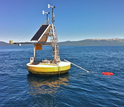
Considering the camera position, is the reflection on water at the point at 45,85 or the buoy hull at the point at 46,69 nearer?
the reflection on water at the point at 45,85

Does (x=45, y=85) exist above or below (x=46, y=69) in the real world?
below

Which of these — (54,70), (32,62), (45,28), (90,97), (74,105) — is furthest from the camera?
(32,62)

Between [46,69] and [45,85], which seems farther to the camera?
[46,69]

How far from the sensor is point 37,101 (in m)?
12.8

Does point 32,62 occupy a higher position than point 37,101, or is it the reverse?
point 32,62

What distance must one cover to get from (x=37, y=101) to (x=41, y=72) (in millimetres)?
8203

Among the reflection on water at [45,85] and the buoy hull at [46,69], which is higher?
the buoy hull at [46,69]

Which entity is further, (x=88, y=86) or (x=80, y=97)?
(x=88, y=86)

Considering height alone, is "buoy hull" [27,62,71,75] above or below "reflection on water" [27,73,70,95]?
above

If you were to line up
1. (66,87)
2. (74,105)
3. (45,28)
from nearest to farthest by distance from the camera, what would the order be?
1. (74,105)
2. (66,87)
3. (45,28)

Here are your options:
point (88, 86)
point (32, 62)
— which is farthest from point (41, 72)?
point (88, 86)

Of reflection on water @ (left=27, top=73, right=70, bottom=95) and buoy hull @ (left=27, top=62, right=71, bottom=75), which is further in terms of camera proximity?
buoy hull @ (left=27, top=62, right=71, bottom=75)

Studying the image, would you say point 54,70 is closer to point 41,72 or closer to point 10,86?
point 41,72

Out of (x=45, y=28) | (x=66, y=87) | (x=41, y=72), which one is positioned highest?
(x=45, y=28)
